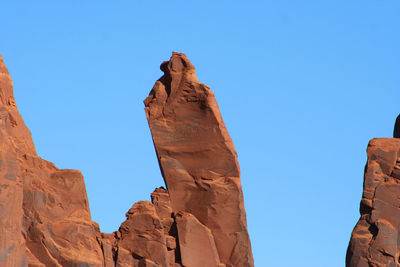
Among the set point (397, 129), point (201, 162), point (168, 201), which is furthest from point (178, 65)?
point (397, 129)

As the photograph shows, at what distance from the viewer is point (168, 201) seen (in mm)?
38969

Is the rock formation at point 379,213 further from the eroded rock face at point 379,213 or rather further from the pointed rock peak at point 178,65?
the pointed rock peak at point 178,65

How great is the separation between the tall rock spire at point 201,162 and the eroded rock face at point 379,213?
4.64 m

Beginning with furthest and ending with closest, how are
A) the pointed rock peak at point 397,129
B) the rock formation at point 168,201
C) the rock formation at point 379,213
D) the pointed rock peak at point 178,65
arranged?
1. the pointed rock peak at point 397,129
2. the rock formation at point 379,213
3. the pointed rock peak at point 178,65
4. the rock formation at point 168,201

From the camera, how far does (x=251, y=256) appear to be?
38719 mm

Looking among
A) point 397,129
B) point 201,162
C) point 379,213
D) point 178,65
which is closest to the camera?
point 201,162

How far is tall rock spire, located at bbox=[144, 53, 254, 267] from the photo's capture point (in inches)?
1518

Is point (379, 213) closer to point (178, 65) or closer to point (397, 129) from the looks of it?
point (397, 129)

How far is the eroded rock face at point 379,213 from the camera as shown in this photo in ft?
135

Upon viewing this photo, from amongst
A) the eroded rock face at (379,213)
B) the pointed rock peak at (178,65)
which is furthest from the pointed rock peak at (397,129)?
the pointed rock peak at (178,65)

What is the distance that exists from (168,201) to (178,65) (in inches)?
158

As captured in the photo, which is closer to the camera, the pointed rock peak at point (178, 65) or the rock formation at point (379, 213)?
the pointed rock peak at point (178, 65)

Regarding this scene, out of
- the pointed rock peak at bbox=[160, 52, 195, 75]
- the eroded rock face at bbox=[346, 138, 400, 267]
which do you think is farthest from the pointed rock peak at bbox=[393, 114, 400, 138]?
the pointed rock peak at bbox=[160, 52, 195, 75]

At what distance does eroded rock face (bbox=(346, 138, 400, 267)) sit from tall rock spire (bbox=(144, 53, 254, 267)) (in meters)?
4.64
